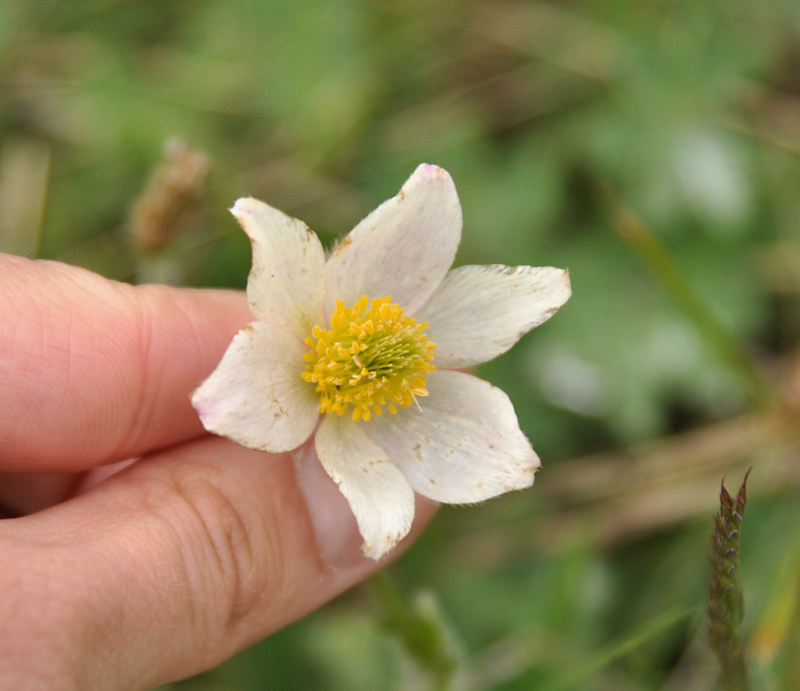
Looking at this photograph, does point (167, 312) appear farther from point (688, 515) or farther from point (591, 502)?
point (688, 515)

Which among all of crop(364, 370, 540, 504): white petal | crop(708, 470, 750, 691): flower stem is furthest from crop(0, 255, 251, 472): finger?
crop(708, 470, 750, 691): flower stem

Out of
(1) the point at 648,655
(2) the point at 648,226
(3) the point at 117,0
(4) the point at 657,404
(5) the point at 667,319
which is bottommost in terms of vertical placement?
(1) the point at 648,655

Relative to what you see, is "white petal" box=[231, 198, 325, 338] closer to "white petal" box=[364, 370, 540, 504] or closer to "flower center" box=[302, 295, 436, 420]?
"flower center" box=[302, 295, 436, 420]

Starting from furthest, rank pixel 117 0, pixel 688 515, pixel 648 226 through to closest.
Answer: pixel 117 0, pixel 648 226, pixel 688 515

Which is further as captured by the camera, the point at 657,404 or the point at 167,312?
the point at 657,404

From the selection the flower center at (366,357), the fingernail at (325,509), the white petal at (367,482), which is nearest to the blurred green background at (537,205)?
the fingernail at (325,509)

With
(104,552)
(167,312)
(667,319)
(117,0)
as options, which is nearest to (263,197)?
(117,0)

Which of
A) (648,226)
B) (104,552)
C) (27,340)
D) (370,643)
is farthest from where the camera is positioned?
(648,226)

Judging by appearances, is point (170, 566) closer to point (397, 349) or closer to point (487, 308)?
point (397, 349)

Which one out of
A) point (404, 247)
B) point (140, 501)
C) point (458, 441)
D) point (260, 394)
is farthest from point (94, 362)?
point (458, 441)
